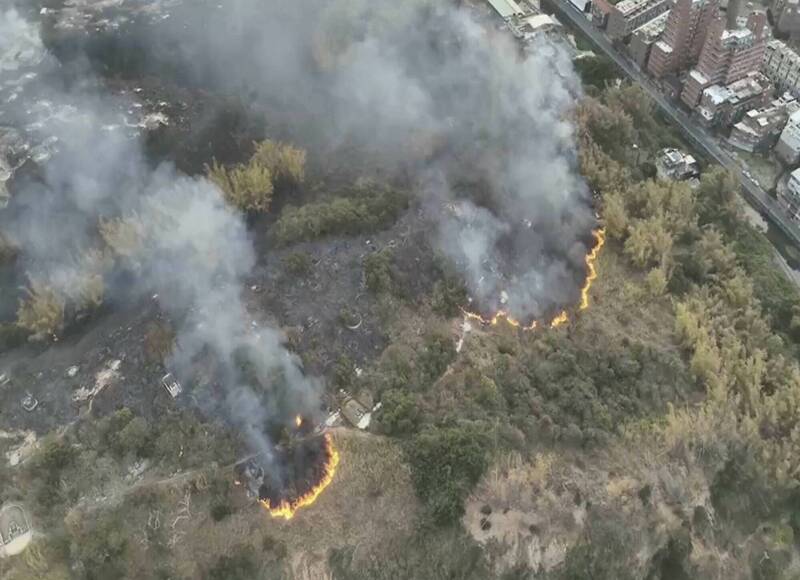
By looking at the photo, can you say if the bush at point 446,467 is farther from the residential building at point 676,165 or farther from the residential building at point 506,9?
the residential building at point 506,9

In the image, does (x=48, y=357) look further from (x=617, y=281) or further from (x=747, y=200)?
(x=747, y=200)

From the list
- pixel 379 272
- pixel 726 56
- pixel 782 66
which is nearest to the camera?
pixel 379 272

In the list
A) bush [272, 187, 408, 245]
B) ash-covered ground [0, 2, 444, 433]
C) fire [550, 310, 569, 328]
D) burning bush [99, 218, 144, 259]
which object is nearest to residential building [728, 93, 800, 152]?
fire [550, 310, 569, 328]

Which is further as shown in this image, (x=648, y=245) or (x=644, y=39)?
(x=644, y=39)

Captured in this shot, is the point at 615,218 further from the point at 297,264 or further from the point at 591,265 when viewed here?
the point at 297,264

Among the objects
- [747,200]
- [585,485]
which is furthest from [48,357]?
[747,200]

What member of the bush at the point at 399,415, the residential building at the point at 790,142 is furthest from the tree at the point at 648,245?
the bush at the point at 399,415

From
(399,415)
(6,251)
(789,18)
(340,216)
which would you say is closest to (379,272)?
(340,216)
